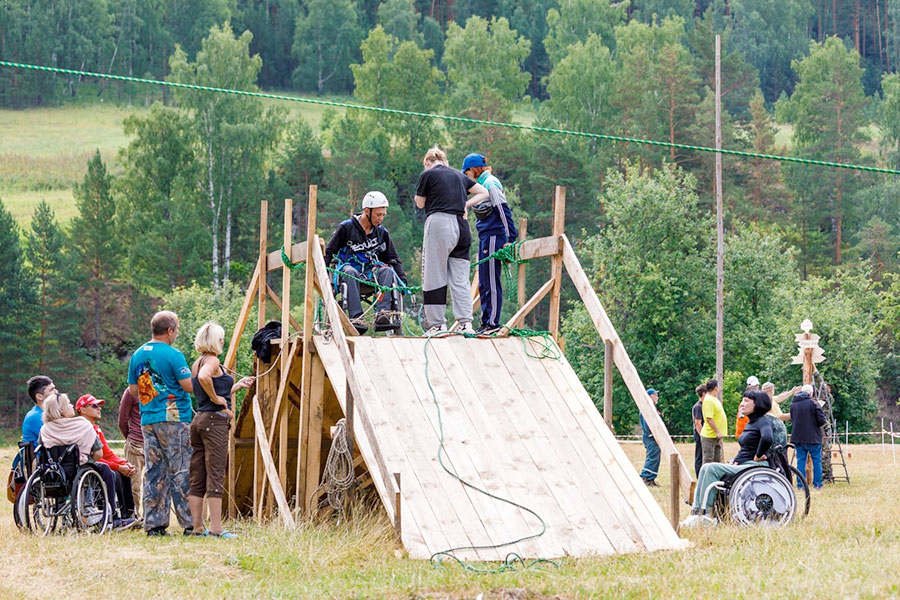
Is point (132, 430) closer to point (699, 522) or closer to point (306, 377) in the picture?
point (306, 377)

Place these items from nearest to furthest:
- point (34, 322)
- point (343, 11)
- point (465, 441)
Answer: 1. point (465, 441)
2. point (34, 322)
3. point (343, 11)

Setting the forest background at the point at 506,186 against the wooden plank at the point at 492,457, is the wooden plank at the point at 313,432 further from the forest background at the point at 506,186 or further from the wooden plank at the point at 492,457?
the forest background at the point at 506,186

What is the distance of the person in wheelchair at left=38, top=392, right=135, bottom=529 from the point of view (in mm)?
8711

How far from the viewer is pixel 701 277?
39875 mm

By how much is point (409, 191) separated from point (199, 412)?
49.6 meters

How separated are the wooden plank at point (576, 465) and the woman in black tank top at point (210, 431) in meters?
2.32

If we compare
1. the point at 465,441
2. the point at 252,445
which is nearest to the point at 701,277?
the point at 252,445

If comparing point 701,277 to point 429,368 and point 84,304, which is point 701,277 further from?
point 429,368

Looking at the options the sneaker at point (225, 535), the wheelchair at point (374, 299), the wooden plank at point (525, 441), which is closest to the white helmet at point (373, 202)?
the wheelchair at point (374, 299)

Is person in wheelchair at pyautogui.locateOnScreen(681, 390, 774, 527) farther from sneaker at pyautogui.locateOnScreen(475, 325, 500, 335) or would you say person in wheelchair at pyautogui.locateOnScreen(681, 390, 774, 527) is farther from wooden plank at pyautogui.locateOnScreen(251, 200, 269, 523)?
wooden plank at pyautogui.locateOnScreen(251, 200, 269, 523)

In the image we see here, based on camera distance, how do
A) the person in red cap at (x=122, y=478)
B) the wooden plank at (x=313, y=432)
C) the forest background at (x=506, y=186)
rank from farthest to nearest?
1. the forest background at (x=506, y=186)
2. the wooden plank at (x=313, y=432)
3. the person in red cap at (x=122, y=478)

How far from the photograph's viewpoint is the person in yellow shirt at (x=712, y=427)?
12445 mm

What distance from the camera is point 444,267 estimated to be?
969cm

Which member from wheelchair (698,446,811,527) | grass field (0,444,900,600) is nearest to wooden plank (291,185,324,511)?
grass field (0,444,900,600)
